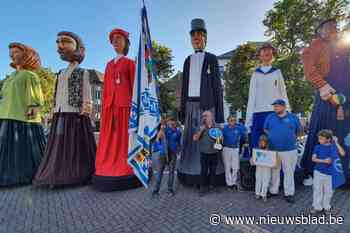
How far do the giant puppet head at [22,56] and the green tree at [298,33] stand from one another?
10.7 metres

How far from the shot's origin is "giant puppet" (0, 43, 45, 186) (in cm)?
401

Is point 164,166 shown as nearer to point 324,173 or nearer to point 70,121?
point 70,121

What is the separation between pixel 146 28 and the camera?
3.13m

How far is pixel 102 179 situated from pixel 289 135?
311 cm

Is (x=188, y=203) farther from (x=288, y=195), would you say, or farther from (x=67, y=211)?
(x=67, y=211)

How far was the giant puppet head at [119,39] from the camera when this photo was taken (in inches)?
149

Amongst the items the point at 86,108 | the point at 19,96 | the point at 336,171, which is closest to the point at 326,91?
the point at 336,171

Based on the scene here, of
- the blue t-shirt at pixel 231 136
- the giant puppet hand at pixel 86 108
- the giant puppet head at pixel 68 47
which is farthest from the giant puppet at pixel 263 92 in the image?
the giant puppet head at pixel 68 47

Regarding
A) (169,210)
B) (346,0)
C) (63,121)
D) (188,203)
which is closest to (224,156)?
(188,203)

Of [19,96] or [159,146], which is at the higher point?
[19,96]

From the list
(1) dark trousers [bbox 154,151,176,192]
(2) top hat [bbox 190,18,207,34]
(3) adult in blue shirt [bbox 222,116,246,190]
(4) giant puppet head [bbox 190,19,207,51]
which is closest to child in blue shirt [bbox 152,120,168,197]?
(1) dark trousers [bbox 154,151,176,192]

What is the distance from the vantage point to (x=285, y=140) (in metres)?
3.01

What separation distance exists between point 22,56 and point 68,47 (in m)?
1.14

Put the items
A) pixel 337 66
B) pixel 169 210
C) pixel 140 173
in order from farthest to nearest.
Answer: pixel 337 66 < pixel 140 173 < pixel 169 210
